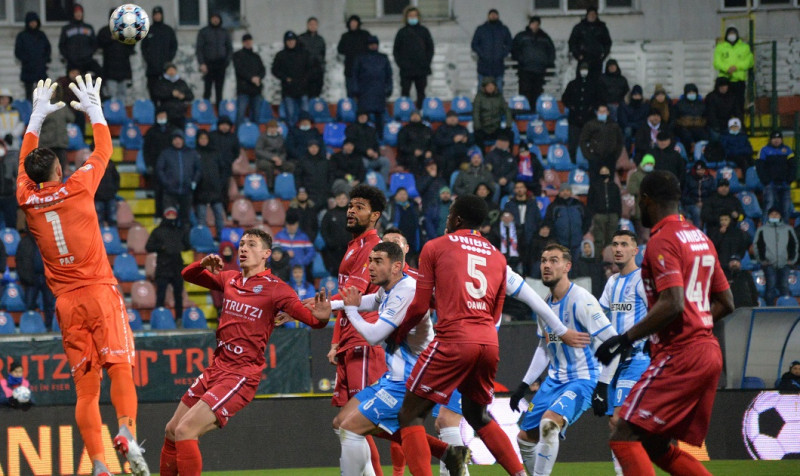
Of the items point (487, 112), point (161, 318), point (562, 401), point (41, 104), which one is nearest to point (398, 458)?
point (562, 401)

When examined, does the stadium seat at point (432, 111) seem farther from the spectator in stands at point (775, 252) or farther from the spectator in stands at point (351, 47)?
the spectator in stands at point (775, 252)

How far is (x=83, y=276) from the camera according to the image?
8.47m

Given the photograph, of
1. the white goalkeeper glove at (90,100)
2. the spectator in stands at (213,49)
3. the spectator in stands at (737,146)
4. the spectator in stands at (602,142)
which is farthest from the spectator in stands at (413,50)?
the white goalkeeper glove at (90,100)

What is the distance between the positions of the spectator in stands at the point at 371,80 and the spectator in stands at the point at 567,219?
473 cm

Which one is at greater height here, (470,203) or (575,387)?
(470,203)

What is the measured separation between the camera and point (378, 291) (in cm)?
923

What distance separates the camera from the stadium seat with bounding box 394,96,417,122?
2238 cm

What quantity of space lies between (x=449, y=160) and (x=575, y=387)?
427 inches

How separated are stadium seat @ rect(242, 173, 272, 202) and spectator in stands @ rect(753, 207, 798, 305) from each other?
8870 millimetres

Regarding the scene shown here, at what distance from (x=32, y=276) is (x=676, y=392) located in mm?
13502

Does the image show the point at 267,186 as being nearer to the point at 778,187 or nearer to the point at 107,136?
the point at 778,187

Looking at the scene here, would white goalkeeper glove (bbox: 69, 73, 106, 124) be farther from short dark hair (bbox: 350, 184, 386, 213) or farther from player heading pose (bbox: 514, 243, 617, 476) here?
player heading pose (bbox: 514, 243, 617, 476)

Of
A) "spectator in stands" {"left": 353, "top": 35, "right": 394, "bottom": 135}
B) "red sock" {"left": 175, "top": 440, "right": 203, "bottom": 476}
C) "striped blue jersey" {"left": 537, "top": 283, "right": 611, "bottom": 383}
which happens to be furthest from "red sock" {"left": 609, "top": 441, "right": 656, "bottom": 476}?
"spectator in stands" {"left": 353, "top": 35, "right": 394, "bottom": 135}

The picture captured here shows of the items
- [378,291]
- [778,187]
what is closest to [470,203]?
[378,291]
